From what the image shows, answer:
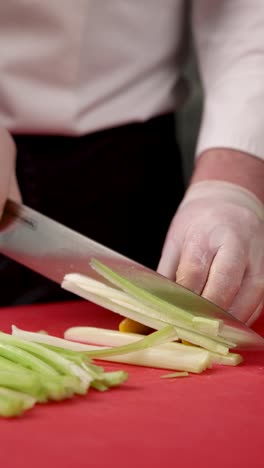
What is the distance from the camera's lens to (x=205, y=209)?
169cm

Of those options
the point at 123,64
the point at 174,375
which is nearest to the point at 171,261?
the point at 174,375

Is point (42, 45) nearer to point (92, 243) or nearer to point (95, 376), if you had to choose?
point (92, 243)

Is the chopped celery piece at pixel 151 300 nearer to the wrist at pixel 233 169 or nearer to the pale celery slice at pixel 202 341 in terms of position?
the pale celery slice at pixel 202 341

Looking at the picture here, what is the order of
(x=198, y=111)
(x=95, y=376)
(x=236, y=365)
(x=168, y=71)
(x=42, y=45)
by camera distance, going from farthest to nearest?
1. (x=198, y=111)
2. (x=168, y=71)
3. (x=42, y=45)
4. (x=236, y=365)
5. (x=95, y=376)

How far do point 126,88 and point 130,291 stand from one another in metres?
0.65

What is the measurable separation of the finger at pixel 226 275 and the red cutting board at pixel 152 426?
142 mm

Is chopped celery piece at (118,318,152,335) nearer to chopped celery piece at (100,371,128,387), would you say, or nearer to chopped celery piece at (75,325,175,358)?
chopped celery piece at (75,325,175,358)

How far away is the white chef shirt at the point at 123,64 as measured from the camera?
194 cm

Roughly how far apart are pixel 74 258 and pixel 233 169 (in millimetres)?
342

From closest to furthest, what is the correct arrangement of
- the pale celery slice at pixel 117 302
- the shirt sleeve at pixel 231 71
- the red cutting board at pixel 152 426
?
the red cutting board at pixel 152 426
the pale celery slice at pixel 117 302
the shirt sleeve at pixel 231 71

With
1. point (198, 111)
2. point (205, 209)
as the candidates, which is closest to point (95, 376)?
point (205, 209)

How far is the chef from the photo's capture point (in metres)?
1.92

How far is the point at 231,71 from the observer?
6.57 feet

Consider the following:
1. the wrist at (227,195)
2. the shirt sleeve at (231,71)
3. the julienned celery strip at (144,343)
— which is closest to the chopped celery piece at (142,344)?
the julienned celery strip at (144,343)
